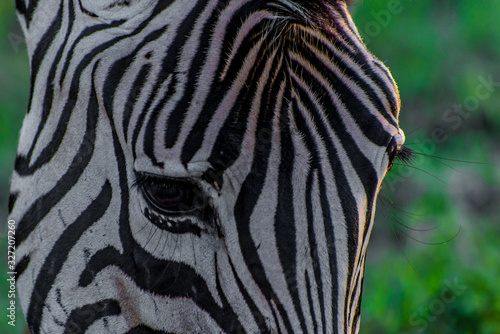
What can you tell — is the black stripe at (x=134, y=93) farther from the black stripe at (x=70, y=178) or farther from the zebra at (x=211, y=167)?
the black stripe at (x=70, y=178)

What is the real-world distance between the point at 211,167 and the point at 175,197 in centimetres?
15

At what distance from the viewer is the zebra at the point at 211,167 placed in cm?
163

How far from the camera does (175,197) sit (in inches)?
65.7

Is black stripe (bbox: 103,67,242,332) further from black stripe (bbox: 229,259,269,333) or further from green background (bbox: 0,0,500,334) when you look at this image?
green background (bbox: 0,0,500,334)

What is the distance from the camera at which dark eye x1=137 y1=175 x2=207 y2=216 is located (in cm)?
166

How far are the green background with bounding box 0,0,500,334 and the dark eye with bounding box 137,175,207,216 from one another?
324cm

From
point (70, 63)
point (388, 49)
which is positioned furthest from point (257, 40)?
point (388, 49)

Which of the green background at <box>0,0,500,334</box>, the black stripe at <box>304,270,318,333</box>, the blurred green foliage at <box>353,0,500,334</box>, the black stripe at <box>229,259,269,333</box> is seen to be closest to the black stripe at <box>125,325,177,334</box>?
the black stripe at <box>229,259,269,333</box>

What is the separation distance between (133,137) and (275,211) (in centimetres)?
49

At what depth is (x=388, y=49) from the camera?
341 inches

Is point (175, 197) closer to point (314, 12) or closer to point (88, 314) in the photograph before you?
point (88, 314)

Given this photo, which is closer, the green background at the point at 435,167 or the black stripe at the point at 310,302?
the black stripe at the point at 310,302

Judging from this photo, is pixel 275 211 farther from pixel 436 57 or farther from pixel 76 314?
pixel 436 57

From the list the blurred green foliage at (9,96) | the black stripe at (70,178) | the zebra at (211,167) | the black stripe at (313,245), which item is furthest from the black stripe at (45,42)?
the blurred green foliage at (9,96)
